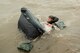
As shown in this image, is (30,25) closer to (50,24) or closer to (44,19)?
(50,24)

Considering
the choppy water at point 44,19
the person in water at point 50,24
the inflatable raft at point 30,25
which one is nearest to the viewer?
the choppy water at point 44,19

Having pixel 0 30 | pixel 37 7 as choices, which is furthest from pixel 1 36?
pixel 37 7

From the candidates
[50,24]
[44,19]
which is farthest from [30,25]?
[44,19]

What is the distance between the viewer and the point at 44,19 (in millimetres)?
7164

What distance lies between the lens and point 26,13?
19.3 feet

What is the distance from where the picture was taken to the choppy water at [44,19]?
5473mm

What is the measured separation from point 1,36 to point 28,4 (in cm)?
282

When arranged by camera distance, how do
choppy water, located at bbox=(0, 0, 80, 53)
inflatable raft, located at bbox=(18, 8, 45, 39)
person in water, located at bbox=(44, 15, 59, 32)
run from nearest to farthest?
choppy water, located at bbox=(0, 0, 80, 53)
inflatable raft, located at bbox=(18, 8, 45, 39)
person in water, located at bbox=(44, 15, 59, 32)

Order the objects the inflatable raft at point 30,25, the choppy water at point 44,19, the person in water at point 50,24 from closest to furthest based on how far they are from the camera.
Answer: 1. the choppy water at point 44,19
2. the inflatable raft at point 30,25
3. the person in water at point 50,24

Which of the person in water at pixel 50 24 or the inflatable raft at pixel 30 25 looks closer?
the inflatable raft at pixel 30 25

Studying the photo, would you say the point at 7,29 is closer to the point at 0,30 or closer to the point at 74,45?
the point at 0,30

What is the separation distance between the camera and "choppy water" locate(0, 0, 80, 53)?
5.47 m

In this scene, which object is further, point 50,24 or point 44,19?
point 44,19

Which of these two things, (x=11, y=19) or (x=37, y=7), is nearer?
(x=11, y=19)
